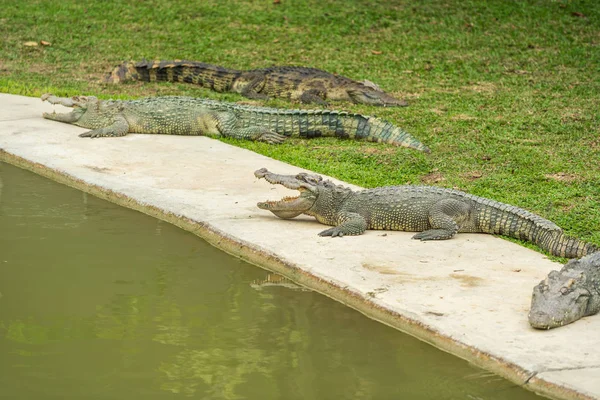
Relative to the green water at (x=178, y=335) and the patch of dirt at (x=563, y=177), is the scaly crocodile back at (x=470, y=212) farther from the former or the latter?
the patch of dirt at (x=563, y=177)

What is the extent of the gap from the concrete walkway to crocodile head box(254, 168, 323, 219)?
111 millimetres

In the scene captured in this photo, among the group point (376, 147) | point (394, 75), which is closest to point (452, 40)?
point (394, 75)

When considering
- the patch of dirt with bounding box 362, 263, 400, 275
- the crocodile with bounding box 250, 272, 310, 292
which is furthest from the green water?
the patch of dirt with bounding box 362, 263, 400, 275

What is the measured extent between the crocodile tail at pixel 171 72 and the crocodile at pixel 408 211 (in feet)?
20.3

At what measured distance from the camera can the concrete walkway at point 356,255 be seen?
4.92 metres

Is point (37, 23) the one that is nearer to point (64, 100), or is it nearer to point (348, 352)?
point (64, 100)

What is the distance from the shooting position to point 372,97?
1215 cm

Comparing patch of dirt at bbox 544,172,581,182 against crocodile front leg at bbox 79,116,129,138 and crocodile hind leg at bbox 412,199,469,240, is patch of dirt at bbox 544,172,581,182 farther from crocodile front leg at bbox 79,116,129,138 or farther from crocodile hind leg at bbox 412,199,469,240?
crocodile front leg at bbox 79,116,129,138

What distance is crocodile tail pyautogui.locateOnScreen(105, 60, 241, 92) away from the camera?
43.1 ft

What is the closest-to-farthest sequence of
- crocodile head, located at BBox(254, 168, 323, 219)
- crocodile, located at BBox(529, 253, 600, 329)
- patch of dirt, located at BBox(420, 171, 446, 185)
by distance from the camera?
crocodile, located at BBox(529, 253, 600, 329), crocodile head, located at BBox(254, 168, 323, 219), patch of dirt, located at BBox(420, 171, 446, 185)

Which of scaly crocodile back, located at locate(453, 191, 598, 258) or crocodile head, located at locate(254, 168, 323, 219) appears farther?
crocodile head, located at locate(254, 168, 323, 219)

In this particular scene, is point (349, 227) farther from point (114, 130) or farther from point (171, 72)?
point (171, 72)

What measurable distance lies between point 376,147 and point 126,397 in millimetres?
5739

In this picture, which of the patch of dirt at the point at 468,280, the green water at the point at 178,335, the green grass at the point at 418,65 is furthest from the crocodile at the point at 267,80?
the patch of dirt at the point at 468,280
